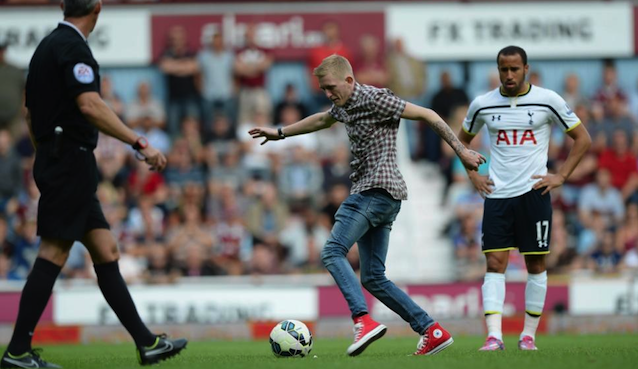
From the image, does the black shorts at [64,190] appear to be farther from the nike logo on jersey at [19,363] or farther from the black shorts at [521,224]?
the black shorts at [521,224]

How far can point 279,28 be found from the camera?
69.3 feet

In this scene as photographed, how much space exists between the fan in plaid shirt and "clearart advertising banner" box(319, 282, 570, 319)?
765 centimetres

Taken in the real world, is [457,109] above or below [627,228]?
above

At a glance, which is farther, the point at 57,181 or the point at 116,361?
the point at 116,361

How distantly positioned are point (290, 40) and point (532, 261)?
12.3m

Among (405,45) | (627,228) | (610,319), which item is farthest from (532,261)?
(405,45)

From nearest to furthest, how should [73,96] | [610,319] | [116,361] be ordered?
[73,96], [116,361], [610,319]

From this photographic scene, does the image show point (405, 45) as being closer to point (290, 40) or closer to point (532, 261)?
point (290, 40)

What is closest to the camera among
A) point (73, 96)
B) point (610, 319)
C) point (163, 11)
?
point (73, 96)

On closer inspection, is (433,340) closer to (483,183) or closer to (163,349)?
(483,183)

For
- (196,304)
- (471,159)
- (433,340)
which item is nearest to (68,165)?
(471,159)

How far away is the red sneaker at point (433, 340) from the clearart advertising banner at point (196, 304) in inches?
303

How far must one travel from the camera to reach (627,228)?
1831 cm

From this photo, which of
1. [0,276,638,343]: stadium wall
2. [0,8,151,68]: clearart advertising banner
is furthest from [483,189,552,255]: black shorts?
[0,8,151,68]: clearart advertising banner
